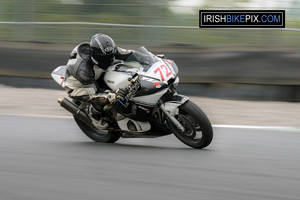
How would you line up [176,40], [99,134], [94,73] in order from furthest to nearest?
[176,40] < [99,134] < [94,73]

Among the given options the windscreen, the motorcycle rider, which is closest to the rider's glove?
the motorcycle rider

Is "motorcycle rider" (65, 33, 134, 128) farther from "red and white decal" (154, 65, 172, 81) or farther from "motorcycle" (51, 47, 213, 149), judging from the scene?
"red and white decal" (154, 65, 172, 81)

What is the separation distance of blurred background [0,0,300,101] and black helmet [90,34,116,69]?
4.21 metres

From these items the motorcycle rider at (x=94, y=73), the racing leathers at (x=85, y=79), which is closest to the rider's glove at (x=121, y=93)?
the motorcycle rider at (x=94, y=73)

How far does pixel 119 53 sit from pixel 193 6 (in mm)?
4282

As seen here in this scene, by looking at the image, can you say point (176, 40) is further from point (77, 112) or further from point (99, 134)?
point (77, 112)

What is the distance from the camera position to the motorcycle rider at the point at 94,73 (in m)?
5.72

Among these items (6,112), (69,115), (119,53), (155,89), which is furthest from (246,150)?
(6,112)

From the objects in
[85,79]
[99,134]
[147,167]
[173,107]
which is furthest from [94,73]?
[147,167]

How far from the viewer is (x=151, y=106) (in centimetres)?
561

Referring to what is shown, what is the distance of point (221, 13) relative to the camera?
10055mm

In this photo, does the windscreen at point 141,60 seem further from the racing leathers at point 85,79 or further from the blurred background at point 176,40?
the blurred background at point 176,40

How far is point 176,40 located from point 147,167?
5.63 metres

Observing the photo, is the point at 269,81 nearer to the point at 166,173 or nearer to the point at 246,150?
the point at 246,150
